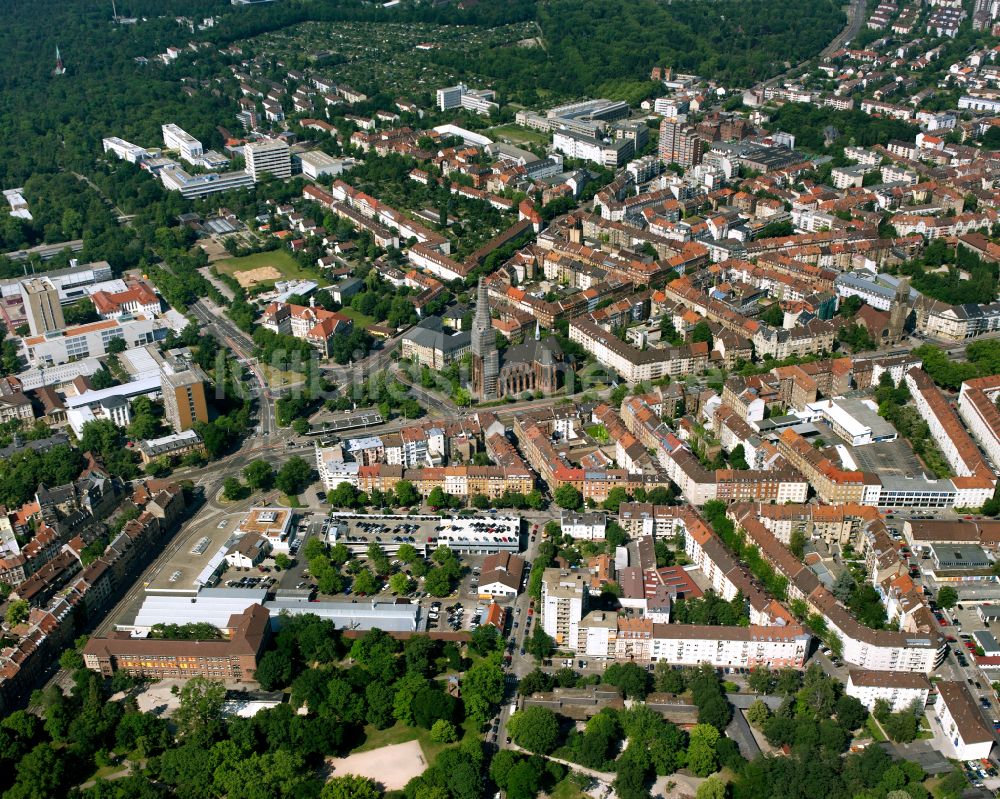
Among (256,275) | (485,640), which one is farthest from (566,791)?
(256,275)

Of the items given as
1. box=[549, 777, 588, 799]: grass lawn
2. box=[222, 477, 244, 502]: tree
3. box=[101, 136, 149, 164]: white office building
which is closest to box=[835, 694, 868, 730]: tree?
box=[549, 777, 588, 799]: grass lawn

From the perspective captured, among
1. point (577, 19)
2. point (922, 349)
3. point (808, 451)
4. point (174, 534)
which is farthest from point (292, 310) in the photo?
point (577, 19)

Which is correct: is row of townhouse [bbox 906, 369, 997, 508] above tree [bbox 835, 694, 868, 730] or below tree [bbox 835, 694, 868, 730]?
above

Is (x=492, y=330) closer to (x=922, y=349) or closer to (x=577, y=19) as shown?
(x=922, y=349)

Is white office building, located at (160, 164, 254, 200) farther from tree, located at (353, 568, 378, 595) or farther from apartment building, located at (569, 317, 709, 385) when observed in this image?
tree, located at (353, 568, 378, 595)

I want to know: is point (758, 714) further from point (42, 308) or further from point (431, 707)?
point (42, 308)

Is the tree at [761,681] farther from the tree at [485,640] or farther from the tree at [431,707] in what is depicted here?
the tree at [431,707]
